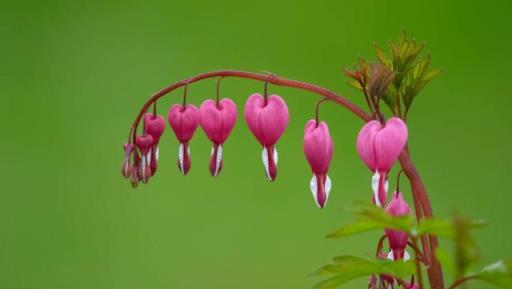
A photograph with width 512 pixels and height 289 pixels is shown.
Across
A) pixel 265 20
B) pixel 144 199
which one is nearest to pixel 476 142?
pixel 265 20

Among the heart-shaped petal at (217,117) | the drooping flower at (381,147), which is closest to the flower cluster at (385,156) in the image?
the drooping flower at (381,147)

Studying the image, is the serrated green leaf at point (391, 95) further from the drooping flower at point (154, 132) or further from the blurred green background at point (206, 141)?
the blurred green background at point (206, 141)

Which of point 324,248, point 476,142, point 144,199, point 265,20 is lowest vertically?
point 324,248

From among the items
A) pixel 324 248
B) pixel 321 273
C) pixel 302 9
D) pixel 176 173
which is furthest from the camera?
pixel 302 9

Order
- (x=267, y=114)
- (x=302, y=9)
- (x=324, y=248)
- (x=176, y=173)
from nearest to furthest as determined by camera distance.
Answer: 1. (x=267, y=114)
2. (x=324, y=248)
3. (x=176, y=173)
4. (x=302, y=9)

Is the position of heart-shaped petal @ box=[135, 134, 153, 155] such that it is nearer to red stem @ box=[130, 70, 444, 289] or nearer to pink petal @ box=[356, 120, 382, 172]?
red stem @ box=[130, 70, 444, 289]

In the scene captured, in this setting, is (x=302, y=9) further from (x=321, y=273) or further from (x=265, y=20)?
(x=321, y=273)
